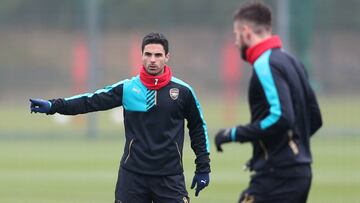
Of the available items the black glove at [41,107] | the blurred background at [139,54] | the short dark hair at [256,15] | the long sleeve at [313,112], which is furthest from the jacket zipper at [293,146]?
the blurred background at [139,54]

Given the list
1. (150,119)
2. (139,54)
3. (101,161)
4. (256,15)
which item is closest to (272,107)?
(256,15)

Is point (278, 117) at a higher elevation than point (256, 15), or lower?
lower

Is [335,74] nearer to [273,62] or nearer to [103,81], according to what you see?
[103,81]

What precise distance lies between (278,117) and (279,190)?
55 cm

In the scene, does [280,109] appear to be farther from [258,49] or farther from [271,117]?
[258,49]

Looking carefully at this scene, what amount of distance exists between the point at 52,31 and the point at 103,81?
2.10 metres

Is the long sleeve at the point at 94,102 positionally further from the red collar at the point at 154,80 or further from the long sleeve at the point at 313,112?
the long sleeve at the point at 313,112

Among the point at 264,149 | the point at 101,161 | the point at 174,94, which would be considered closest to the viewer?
the point at 264,149

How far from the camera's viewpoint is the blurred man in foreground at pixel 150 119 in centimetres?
889

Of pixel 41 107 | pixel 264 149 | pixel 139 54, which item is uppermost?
pixel 139 54

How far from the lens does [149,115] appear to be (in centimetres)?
891

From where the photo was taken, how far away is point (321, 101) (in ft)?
92.1

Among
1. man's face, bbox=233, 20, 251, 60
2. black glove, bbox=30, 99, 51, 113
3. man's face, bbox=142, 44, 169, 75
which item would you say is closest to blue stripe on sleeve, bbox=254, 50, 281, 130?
man's face, bbox=233, 20, 251, 60

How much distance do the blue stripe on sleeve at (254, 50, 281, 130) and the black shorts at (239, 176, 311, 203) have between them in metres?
0.43
